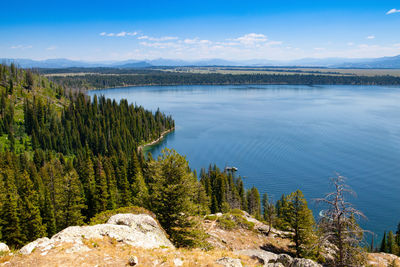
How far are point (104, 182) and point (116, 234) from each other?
43060mm

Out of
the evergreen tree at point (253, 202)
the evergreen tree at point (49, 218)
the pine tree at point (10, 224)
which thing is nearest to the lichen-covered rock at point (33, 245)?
the pine tree at point (10, 224)

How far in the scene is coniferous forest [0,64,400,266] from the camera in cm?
2652

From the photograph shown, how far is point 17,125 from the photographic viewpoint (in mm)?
126000

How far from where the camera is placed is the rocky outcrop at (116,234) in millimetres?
16969

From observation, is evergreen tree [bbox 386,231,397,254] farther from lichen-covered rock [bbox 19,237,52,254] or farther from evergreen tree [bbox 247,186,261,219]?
lichen-covered rock [bbox 19,237,52,254]

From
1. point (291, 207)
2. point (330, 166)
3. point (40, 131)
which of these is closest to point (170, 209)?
point (291, 207)

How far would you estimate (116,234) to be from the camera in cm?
1928

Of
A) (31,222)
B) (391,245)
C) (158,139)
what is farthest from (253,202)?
(158,139)

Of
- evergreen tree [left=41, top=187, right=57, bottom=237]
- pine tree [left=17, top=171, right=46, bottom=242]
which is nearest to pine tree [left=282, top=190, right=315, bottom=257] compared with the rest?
evergreen tree [left=41, top=187, right=57, bottom=237]

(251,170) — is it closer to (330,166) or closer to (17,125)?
(330,166)

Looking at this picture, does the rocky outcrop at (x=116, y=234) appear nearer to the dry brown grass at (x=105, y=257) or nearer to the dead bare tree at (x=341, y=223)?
the dry brown grass at (x=105, y=257)

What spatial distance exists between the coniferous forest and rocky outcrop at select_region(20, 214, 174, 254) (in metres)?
3.73

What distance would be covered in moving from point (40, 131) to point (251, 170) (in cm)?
9662

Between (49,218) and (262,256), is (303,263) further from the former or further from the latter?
(49,218)
